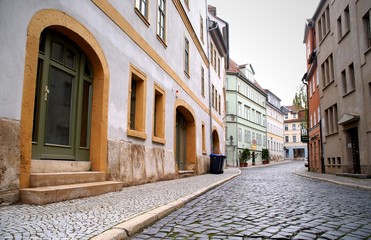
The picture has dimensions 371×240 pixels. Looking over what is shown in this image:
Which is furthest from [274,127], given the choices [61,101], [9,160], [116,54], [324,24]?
[9,160]

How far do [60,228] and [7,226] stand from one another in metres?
0.57

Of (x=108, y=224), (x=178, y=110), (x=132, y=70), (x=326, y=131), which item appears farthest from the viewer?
(x=326, y=131)

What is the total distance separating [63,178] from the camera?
6.27 metres

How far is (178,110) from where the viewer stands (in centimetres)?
1630

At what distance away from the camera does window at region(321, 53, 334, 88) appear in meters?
19.6

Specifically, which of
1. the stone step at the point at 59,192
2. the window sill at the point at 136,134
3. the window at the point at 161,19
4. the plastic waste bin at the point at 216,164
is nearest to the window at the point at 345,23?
the plastic waste bin at the point at 216,164

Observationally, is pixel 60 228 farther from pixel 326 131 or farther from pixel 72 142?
pixel 326 131

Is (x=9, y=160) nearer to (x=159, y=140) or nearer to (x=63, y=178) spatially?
(x=63, y=178)

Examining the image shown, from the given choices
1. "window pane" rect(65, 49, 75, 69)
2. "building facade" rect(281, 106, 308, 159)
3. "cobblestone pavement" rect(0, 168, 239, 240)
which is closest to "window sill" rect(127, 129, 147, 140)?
"window pane" rect(65, 49, 75, 69)

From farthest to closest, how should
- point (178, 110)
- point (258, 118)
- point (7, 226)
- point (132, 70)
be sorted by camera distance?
1. point (258, 118)
2. point (178, 110)
3. point (132, 70)
4. point (7, 226)

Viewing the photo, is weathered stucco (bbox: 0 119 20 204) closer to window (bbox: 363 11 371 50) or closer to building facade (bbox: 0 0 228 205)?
building facade (bbox: 0 0 228 205)

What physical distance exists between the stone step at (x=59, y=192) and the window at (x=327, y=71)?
16587 millimetres

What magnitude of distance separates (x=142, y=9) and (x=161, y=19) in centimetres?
200

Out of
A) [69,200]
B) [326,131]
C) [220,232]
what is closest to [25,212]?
[69,200]
